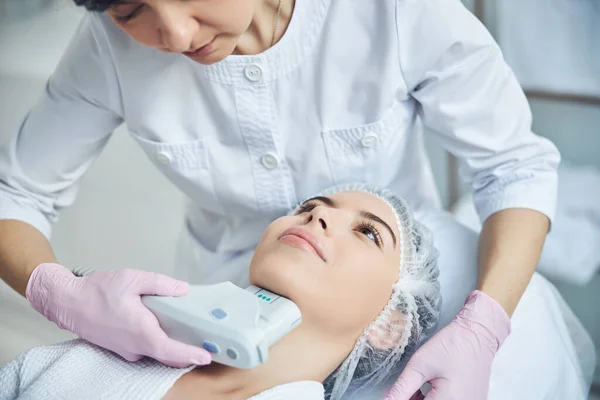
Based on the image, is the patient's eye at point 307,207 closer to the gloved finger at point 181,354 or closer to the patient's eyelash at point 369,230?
the patient's eyelash at point 369,230

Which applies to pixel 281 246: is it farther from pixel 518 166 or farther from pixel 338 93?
pixel 518 166

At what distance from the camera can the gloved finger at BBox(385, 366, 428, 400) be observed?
113 centimetres

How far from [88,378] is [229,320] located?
0.26 metres

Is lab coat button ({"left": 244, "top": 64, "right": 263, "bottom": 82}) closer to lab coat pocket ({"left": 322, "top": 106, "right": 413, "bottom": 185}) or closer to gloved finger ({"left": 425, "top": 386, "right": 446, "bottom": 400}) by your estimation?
lab coat pocket ({"left": 322, "top": 106, "right": 413, "bottom": 185})

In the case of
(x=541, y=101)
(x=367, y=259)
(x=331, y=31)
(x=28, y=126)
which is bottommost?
(x=541, y=101)

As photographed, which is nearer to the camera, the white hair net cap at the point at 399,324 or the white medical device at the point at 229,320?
the white medical device at the point at 229,320

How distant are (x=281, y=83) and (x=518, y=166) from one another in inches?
18.4

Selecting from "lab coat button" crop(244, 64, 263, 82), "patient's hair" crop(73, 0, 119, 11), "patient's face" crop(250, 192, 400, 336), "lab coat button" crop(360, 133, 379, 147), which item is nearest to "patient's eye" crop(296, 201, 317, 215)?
"patient's face" crop(250, 192, 400, 336)

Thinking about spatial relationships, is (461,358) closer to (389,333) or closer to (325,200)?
(389,333)

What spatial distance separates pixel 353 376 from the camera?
4.17 feet

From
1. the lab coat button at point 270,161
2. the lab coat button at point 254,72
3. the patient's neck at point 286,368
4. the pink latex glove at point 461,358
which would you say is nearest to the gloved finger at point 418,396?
the pink latex glove at point 461,358

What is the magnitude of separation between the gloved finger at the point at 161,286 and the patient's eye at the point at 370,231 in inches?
13.5

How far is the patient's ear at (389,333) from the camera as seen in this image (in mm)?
1232

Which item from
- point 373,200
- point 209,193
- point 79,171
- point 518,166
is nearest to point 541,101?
point 518,166
